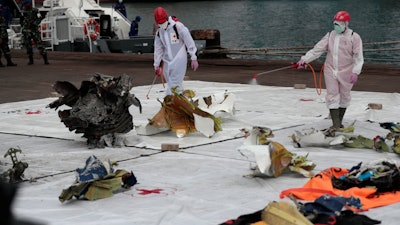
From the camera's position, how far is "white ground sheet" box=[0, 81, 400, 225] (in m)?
5.58

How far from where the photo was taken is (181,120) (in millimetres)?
9195

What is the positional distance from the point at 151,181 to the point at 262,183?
3.28 feet

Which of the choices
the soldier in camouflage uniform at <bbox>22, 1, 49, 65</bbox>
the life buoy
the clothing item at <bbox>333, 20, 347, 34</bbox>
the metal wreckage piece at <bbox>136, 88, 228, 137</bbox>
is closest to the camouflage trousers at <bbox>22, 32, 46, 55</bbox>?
the soldier in camouflage uniform at <bbox>22, 1, 49, 65</bbox>

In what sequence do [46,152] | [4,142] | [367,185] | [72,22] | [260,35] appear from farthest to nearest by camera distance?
1. [260,35]
2. [72,22]
3. [4,142]
4. [46,152]
5. [367,185]

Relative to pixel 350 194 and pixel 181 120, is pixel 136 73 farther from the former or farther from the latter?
pixel 350 194

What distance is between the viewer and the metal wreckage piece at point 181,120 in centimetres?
896

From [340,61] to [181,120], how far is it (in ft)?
6.82

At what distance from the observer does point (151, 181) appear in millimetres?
6656

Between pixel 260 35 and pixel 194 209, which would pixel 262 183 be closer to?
pixel 194 209

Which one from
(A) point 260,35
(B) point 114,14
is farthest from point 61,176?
(A) point 260,35

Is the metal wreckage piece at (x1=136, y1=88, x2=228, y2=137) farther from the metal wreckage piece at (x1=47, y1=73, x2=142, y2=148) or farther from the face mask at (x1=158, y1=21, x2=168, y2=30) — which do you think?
the face mask at (x1=158, y1=21, x2=168, y2=30)

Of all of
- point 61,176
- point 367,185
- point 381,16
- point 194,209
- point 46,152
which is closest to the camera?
point 194,209

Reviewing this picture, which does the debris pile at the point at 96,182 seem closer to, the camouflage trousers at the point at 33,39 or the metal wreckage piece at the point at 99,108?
the metal wreckage piece at the point at 99,108

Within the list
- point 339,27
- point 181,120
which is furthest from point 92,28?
point 339,27
